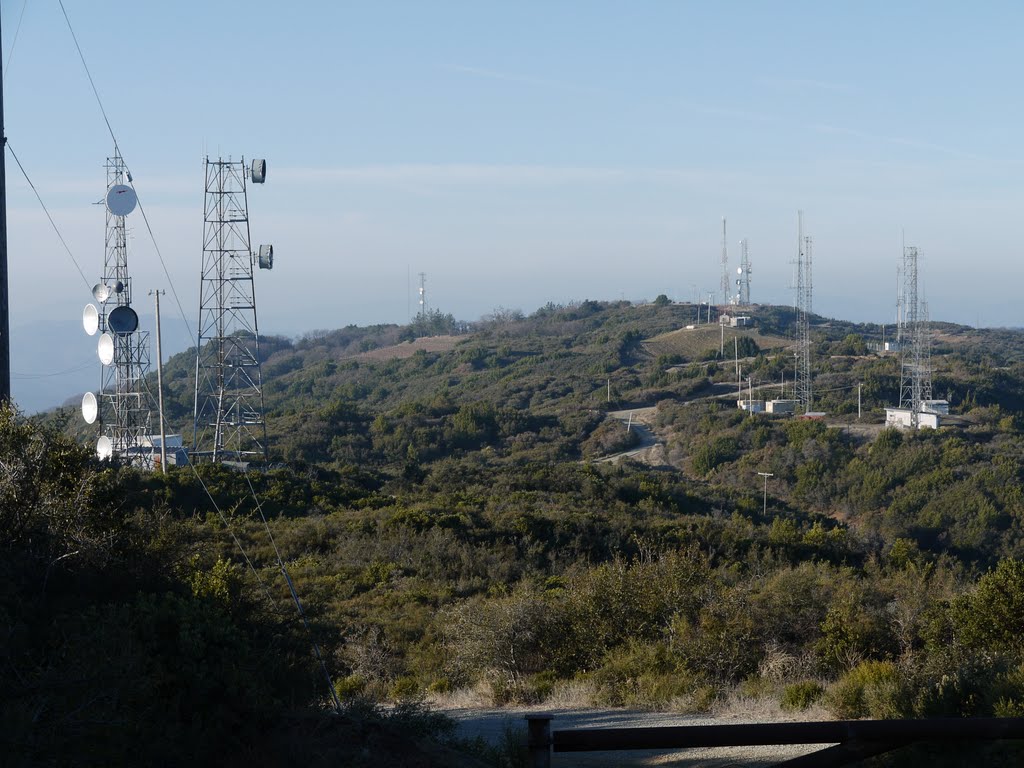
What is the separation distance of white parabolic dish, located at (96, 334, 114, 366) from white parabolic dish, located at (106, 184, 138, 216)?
2633 millimetres

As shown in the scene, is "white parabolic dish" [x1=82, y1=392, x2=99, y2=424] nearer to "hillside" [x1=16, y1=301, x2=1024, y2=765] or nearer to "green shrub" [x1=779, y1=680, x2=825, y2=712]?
"hillside" [x1=16, y1=301, x2=1024, y2=765]

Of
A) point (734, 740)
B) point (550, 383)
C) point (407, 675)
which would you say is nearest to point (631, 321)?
point (550, 383)

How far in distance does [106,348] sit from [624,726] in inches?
658

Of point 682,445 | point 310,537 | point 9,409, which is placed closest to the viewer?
point 9,409

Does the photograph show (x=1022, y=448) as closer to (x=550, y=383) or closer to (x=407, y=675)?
(x=550, y=383)

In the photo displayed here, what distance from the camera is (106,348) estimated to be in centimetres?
2120

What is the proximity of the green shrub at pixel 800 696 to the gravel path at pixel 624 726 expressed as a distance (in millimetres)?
384

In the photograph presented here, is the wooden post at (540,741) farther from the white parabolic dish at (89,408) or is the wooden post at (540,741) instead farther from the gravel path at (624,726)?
the white parabolic dish at (89,408)

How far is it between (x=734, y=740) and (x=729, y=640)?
7340 mm

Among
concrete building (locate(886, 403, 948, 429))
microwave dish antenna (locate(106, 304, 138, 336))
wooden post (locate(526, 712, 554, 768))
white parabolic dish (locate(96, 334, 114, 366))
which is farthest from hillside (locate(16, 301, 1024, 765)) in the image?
microwave dish antenna (locate(106, 304, 138, 336))

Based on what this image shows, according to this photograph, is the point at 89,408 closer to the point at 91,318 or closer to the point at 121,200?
the point at 91,318

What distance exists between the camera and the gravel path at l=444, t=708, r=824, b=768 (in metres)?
6.07

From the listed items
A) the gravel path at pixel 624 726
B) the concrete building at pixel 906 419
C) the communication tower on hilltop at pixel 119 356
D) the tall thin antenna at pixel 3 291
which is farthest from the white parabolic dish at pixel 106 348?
the concrete building at pixel 906 419

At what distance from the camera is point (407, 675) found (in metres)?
10.9
